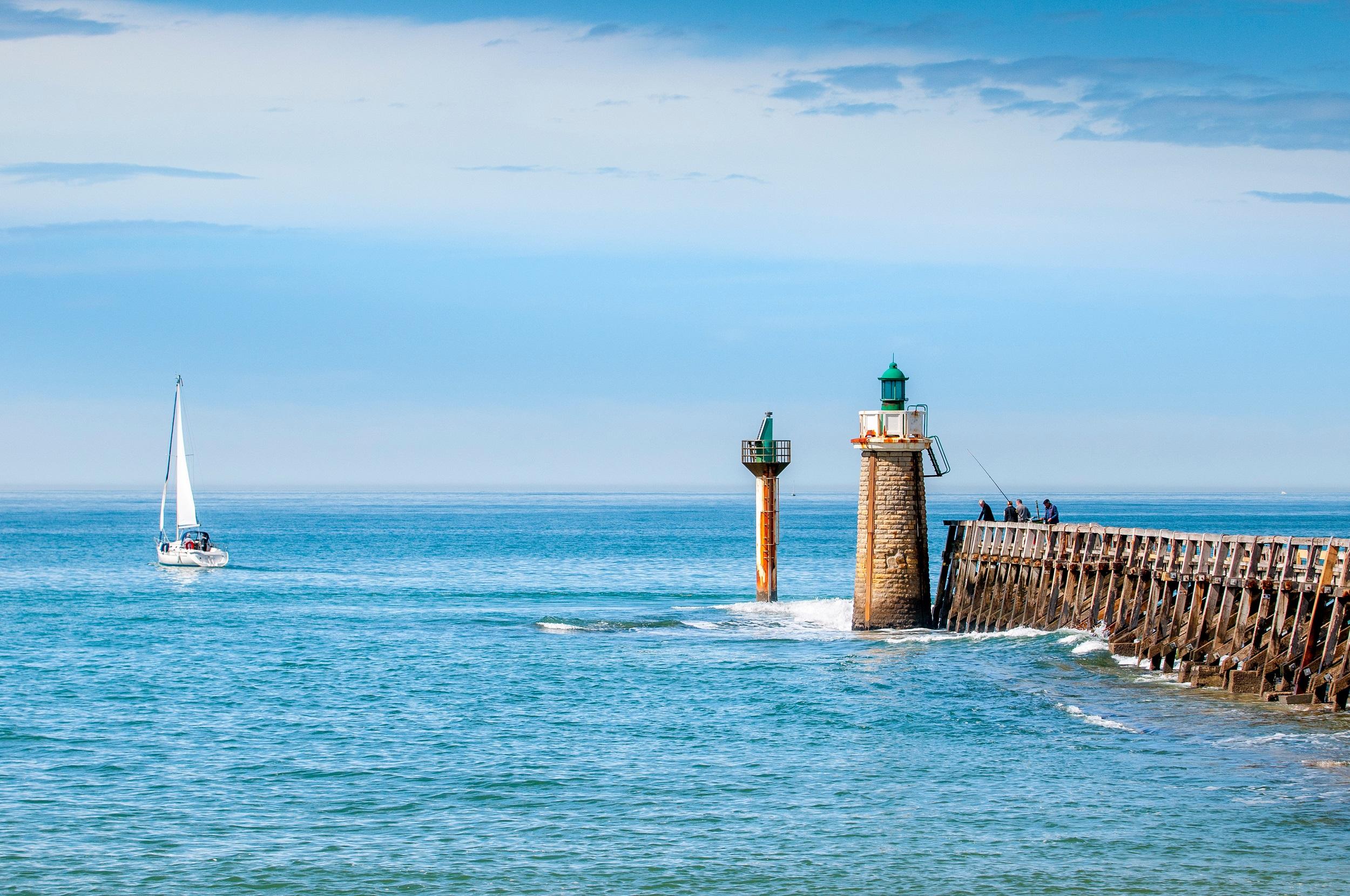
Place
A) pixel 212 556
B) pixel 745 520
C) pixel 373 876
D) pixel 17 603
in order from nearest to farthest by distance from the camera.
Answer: pixel 373 876, pixel 17 603, pixel 212 556, pixel 745 520

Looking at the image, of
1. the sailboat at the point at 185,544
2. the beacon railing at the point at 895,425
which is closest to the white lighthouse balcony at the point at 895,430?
the beacon railing at the point at 895,425

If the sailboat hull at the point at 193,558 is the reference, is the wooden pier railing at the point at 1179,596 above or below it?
above

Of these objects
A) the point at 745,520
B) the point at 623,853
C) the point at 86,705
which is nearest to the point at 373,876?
the point at 623,853

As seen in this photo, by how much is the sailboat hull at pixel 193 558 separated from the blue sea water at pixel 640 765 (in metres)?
30.8

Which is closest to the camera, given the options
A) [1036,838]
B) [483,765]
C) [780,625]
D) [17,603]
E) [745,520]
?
[1036,838]

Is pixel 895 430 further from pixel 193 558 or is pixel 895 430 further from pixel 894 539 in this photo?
pixel 193 558

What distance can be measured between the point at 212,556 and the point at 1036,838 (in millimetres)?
67480

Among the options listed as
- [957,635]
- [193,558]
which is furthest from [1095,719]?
[193,558]

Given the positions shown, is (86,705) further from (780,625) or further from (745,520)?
(745,520)

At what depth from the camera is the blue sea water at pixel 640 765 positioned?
1823 centimetres

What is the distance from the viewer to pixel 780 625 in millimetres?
46938

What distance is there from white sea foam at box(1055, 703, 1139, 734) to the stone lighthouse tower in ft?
39.3

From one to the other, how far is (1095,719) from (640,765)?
902cm

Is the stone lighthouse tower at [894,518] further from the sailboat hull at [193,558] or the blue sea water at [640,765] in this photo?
the sailboat hull at [193,558]
